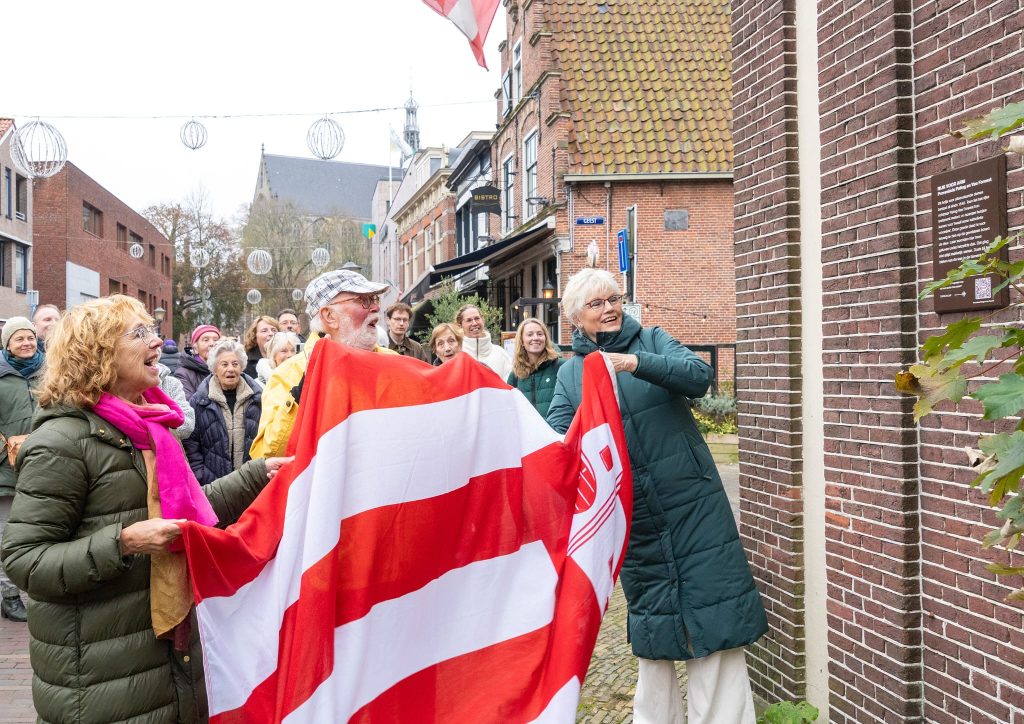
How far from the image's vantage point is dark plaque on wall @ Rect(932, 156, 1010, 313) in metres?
3.37

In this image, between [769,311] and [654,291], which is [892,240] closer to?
[769,311]

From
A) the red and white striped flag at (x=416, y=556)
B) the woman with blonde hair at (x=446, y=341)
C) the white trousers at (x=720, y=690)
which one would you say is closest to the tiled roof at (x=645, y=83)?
the woman with blonde hair at (x=446, y=341)

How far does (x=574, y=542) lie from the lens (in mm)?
3684

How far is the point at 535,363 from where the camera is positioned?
768 cm

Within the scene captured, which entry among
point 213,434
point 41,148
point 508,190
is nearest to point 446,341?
point 213,434

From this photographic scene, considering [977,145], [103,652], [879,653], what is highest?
[977,145]

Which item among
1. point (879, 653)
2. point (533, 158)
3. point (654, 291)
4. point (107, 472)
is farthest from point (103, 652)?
point (533, 158)

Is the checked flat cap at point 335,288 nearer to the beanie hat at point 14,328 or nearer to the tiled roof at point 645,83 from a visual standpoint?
the beanie hat at point 14,328

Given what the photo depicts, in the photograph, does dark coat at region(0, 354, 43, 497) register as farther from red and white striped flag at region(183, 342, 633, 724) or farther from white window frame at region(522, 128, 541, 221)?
white window frame at region(522, 128, 541, 221)

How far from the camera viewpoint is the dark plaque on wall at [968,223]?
3371 mm

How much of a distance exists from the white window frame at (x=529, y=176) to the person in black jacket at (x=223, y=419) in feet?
63.1

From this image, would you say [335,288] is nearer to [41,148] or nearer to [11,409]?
[11,409]

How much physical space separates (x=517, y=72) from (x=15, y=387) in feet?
75.1

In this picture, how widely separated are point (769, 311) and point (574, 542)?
184cm
